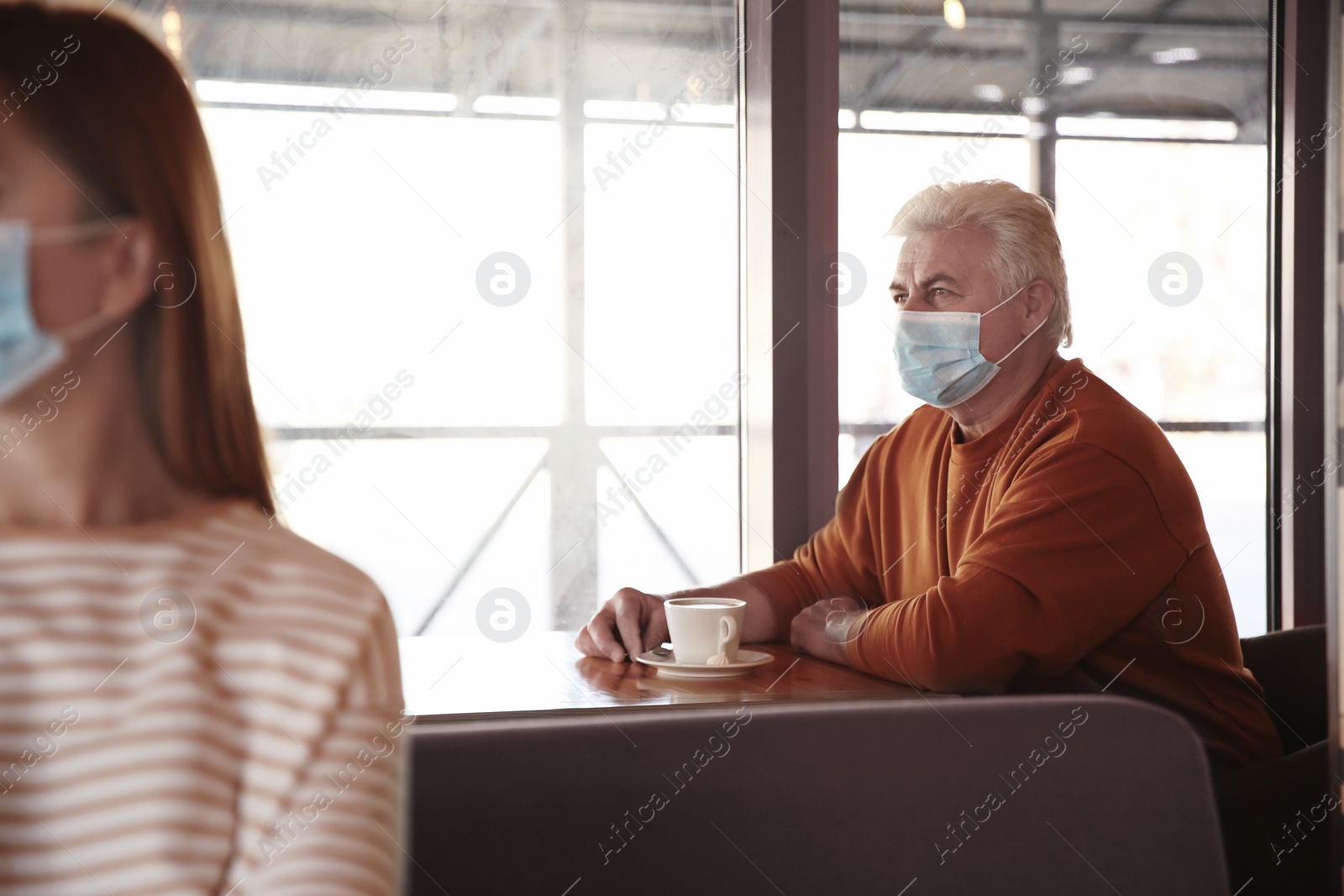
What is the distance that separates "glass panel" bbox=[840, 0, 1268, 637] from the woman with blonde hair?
1817 millimetres

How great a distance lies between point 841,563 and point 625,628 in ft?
1.64

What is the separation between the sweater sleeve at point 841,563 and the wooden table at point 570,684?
197 mm

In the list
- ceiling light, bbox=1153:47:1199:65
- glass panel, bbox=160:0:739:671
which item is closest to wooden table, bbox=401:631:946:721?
glass panel, bbox=160:0:739:671

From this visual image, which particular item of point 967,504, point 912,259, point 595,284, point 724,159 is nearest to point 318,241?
point 595,284

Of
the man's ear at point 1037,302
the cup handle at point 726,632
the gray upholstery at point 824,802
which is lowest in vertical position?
the gray upholstery at point 824,802

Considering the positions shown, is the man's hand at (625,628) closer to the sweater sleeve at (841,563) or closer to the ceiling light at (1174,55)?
the sweater sleeve at (841,563)

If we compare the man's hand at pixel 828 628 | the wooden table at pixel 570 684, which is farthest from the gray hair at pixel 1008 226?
the wooden table at pixel 570 684

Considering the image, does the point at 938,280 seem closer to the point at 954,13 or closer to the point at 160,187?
the point at 954,13

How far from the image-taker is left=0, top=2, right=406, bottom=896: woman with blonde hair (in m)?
0.55

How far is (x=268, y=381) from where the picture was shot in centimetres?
225

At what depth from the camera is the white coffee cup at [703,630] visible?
137cm

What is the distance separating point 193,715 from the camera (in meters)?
0.57

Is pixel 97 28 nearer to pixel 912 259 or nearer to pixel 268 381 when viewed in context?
pixel 912 259

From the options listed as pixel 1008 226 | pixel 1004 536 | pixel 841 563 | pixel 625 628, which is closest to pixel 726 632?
pixel 625 628
